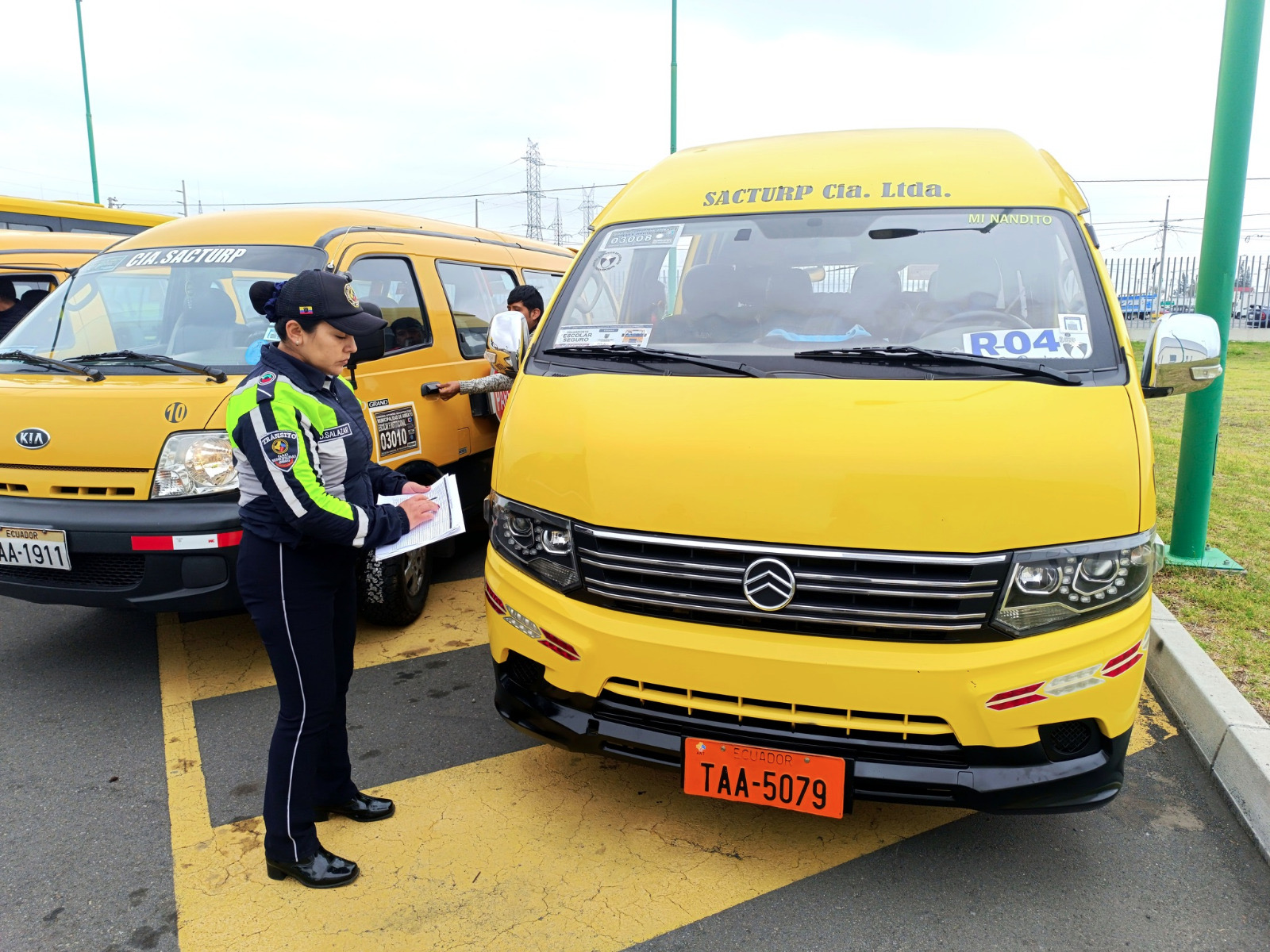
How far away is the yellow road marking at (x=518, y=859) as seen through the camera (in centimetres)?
246

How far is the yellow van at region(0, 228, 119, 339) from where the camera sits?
24.8ft

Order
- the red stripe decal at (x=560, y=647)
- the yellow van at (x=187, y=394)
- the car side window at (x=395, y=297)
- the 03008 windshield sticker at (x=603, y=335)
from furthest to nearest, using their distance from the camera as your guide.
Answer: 1. the car side window at (x=395, y=297)
2. the yellow van at (x=187, y=394)
3. the 03008 windshield sticker at (x=603, y=335)
4. the red stripe decal at (x=560, y=647)

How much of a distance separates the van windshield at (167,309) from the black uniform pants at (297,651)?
189cm

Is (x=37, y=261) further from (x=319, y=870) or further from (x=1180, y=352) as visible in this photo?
(x=1180, y=352)

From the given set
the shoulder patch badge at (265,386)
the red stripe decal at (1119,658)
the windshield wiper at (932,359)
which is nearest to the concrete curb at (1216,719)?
the red stripe decal at (1119,658)

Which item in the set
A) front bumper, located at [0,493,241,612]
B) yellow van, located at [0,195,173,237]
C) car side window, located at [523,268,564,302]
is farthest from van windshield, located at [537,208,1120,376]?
yellow van, located at [0,195,173,237]

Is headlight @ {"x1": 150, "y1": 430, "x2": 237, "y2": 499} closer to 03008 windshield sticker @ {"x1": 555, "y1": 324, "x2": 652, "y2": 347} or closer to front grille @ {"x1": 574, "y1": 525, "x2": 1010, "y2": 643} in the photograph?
03008 windshield sticker @ {"x1": 555, "y1": 324, "x2": 652, "y2": 347}

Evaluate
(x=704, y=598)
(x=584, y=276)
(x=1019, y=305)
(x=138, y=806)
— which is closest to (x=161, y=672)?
(x=138, y=806)

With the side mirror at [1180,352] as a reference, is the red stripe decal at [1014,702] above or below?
below

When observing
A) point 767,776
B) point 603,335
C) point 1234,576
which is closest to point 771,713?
point 767,776

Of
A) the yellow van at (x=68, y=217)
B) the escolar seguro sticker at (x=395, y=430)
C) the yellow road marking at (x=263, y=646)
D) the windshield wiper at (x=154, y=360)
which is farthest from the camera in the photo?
the yellow van at (x=68, y=217)

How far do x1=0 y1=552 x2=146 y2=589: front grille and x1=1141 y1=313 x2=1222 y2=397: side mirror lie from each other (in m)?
3.98

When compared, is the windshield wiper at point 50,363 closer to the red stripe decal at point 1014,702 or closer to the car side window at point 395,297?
the car side window at point 395,297

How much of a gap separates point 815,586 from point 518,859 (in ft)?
4.50
